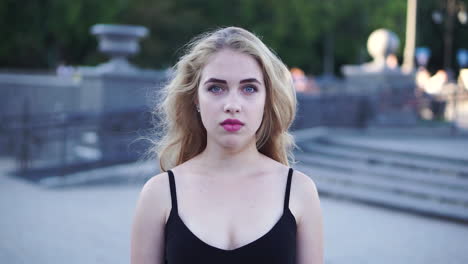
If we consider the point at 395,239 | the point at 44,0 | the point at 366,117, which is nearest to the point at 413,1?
the point at 366,117

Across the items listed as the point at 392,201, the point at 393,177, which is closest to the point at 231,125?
the point at 392,201

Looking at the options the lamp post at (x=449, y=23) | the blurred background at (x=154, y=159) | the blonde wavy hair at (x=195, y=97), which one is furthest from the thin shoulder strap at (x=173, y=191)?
the lamp post at (x=449, y=23)

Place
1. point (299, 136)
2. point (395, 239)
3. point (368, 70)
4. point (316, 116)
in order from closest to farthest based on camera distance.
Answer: point (395, 239) < point (299, 136) < point (316, 116) < point (368, 70)

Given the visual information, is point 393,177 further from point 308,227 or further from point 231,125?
point 231,125

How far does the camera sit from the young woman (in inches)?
79.6

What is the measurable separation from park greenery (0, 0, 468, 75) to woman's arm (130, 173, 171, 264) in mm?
23628

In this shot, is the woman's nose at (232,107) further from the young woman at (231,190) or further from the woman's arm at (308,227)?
the woman's arm at (308,227)

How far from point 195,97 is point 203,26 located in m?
34.4

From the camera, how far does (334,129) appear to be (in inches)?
529

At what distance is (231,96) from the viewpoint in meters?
2.06

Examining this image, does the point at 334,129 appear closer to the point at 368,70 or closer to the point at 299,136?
the point at 299,136

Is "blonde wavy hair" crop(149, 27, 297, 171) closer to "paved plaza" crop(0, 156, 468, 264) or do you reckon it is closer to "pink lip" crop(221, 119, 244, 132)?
"pink lip" crop(221, 119, 244, 132)

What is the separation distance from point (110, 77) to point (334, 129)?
5211 millimetres

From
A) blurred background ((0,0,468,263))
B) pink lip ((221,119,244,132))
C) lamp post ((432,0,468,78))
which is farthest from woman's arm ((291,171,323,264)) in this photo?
lamp post ((432,0,468,78))
